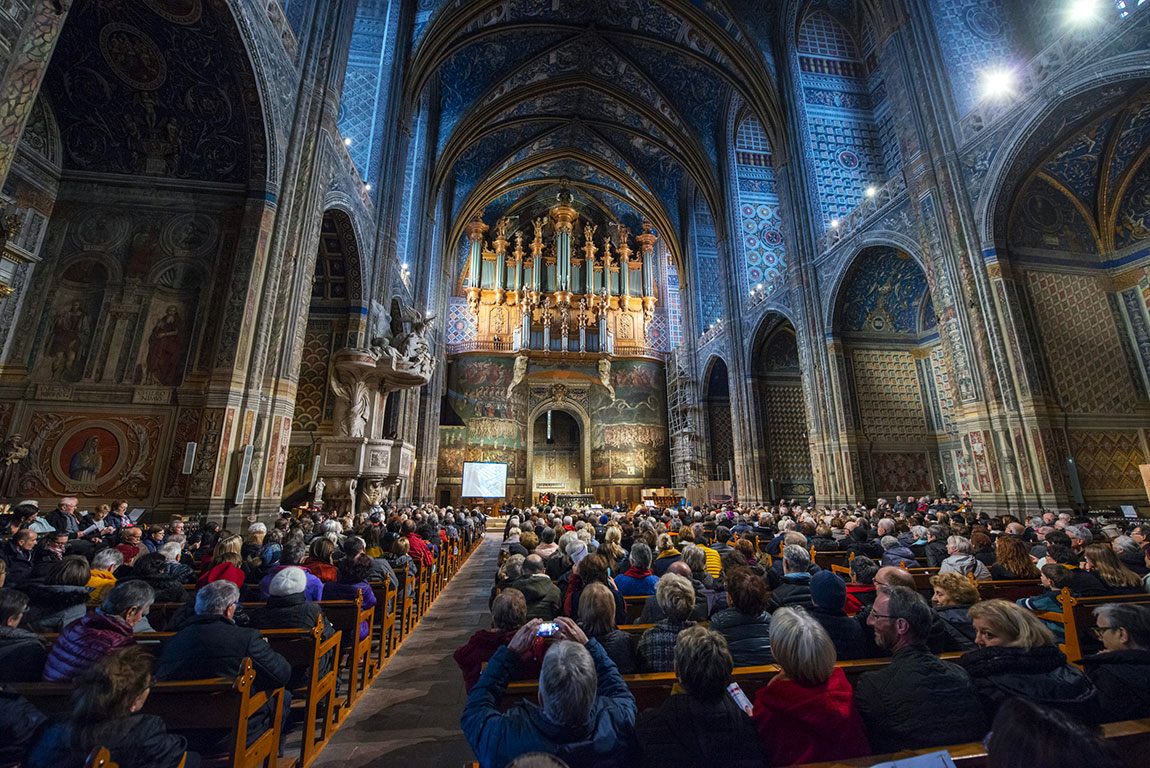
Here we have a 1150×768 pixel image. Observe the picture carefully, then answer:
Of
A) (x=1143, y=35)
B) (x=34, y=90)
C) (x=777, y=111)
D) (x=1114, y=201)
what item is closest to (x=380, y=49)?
(x=34, y=90)

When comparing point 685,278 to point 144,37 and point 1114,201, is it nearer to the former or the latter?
point 1114,201

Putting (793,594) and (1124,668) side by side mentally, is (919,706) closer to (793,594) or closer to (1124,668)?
(1124,668)

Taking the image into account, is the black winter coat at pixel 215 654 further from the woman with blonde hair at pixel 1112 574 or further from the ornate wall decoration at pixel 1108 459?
the ornate wall decoration at pixel 1108 459

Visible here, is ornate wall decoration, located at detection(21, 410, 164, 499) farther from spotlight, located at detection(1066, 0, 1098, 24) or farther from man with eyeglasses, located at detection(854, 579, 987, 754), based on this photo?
spotlight, located at detection(1066, 0, 1098, 24)

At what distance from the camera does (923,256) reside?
1009 cm

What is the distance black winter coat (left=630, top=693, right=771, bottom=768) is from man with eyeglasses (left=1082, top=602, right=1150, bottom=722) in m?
1.31

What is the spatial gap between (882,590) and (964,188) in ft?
34.2

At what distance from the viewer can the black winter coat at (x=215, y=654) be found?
6.93 feet

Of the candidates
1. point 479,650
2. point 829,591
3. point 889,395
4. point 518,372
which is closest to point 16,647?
point 479,650

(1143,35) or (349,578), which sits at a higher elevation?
(1143,35)

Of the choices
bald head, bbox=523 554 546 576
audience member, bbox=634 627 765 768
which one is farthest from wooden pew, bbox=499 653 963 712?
bald head, bbox=523 554 546 576

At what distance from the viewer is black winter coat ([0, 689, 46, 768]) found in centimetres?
152

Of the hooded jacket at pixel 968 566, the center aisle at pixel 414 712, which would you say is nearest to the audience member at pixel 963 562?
the hooded jacket at pixel 968 566

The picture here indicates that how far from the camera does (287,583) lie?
115 inches
